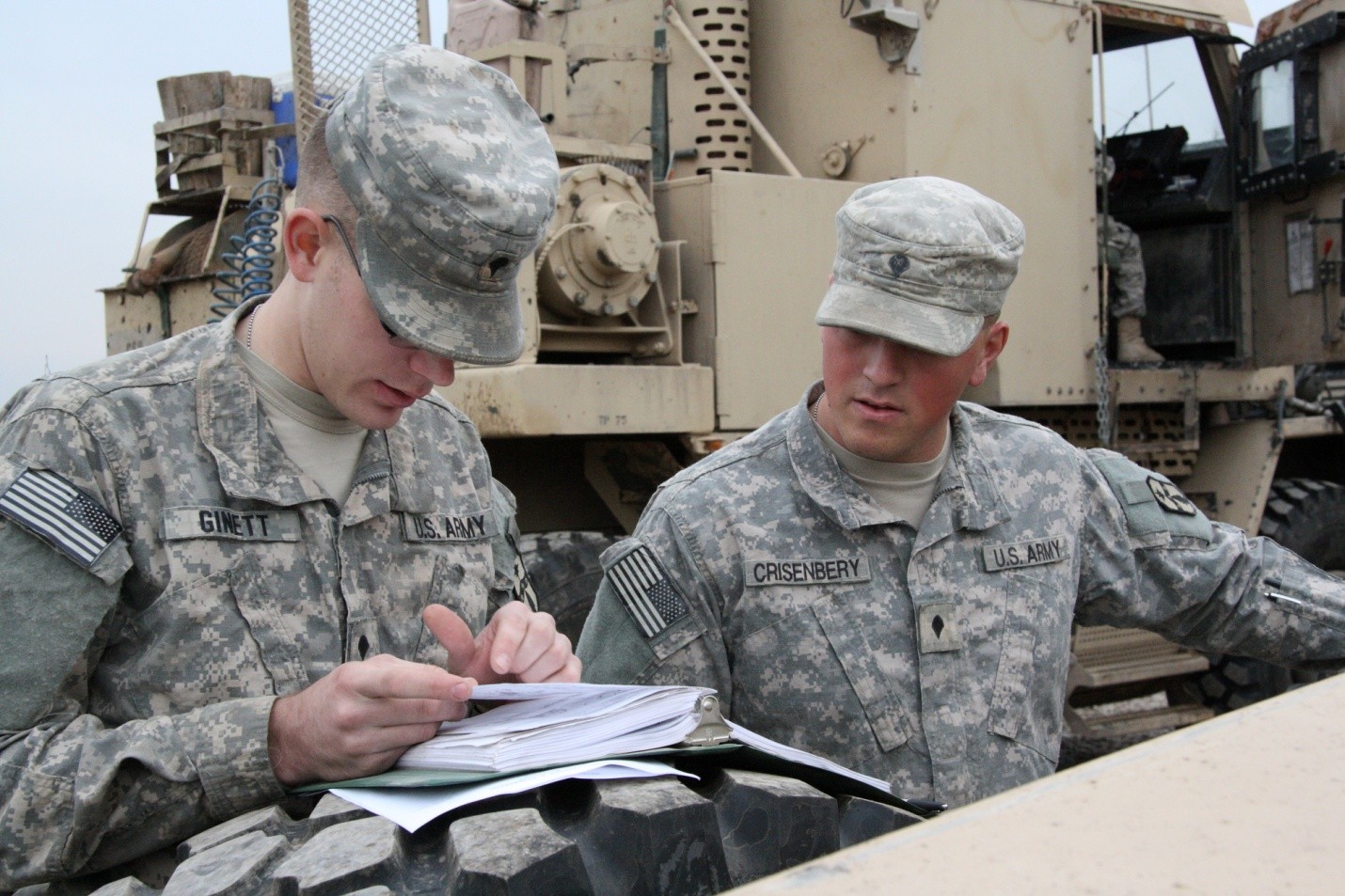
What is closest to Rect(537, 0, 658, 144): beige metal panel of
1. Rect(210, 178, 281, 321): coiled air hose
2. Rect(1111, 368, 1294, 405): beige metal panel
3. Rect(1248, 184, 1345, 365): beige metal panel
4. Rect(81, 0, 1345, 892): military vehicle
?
A: Rect(81, 0, 1345, 892): military vehicle

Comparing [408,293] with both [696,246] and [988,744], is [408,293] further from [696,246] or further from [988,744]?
[696,246]

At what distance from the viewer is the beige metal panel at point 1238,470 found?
5.26 metres

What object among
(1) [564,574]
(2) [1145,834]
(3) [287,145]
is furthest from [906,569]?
(3) [287,145]

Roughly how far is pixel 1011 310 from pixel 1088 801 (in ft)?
13.1

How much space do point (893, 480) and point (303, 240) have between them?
2.90 feet

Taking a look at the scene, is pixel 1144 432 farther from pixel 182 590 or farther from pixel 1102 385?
pixel 182 590

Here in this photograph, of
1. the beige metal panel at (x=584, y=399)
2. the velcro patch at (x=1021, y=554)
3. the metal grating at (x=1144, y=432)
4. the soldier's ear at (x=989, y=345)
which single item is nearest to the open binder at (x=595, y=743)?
the velcro patch at (x=1021, y=554)

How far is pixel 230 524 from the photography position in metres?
1.45

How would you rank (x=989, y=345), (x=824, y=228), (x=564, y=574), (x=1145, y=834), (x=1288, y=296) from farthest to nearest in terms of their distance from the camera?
(x=1288, y=296), (x=824, y=228), (x=564, y=574), (x=989, y=345), (x=1145, y=834)

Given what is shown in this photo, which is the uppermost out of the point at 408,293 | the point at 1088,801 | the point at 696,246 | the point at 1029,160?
the point at 1029,160

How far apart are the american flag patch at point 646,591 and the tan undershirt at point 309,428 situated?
40 cm

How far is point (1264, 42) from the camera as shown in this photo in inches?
208

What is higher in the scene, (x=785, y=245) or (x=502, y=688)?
(x=785, y=245)

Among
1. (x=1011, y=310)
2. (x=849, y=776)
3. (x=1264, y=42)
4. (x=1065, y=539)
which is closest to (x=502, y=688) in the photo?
(x=849, y=776)
